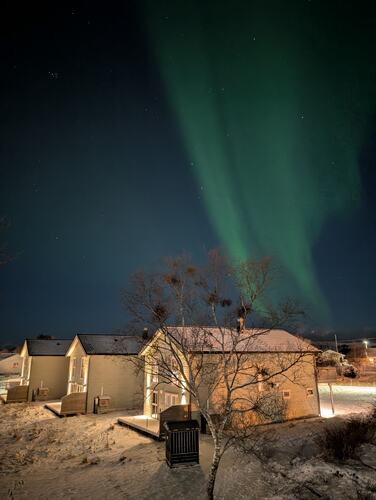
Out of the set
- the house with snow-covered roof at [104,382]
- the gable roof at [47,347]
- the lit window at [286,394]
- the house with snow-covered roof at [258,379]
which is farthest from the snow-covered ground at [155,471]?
the gable roof at [47,347]

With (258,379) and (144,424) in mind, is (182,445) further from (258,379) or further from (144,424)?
(258,379)

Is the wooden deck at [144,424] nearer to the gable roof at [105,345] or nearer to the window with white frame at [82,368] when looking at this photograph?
the gable roof at [105,345]

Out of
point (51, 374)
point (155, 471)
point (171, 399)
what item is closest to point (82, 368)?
point (51, 374)

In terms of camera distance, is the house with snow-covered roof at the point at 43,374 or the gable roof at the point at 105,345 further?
the house with snow-covered roof at the point at 43,374

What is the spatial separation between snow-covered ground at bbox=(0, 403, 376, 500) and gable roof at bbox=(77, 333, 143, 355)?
9.80 metres

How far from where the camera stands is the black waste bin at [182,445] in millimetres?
12672

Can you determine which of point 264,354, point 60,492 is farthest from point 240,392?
point 60,492

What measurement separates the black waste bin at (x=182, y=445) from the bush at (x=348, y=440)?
4.96 meters

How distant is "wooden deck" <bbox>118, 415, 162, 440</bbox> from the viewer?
17438 millimetres

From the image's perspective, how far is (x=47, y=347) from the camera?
37281 millimetres

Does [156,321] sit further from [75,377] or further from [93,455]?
[75,377]

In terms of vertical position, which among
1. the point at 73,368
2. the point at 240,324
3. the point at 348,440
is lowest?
the point at 348,440

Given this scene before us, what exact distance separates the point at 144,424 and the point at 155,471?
25.8ft

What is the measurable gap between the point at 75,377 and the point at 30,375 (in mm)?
6744
